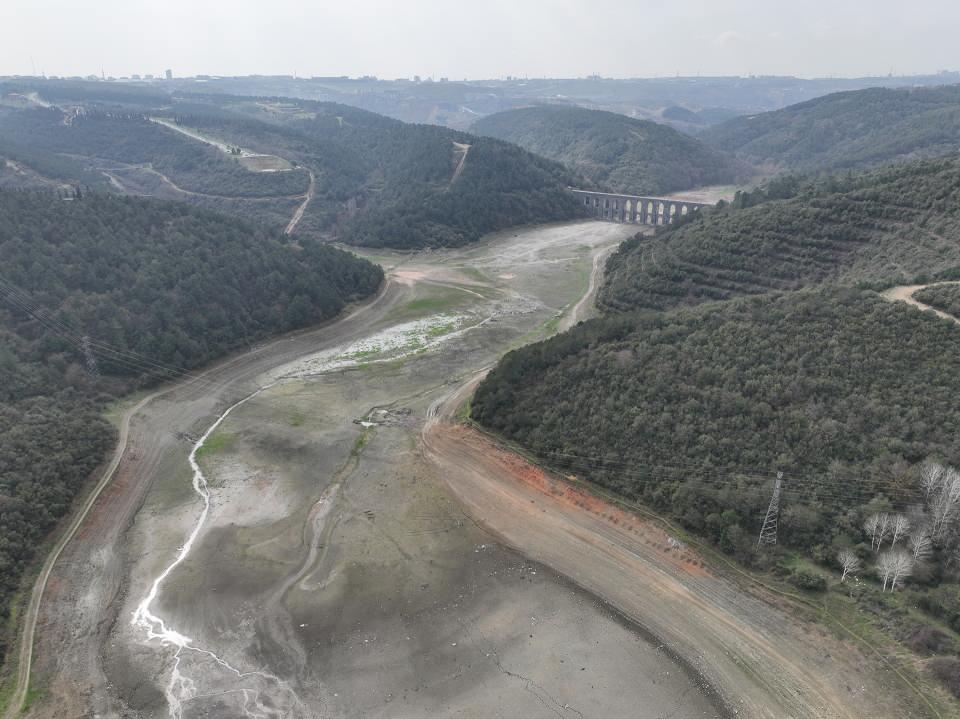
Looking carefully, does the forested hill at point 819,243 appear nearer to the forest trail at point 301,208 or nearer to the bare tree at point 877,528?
the bare tree at point 877,528

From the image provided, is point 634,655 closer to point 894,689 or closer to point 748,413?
point 894,689

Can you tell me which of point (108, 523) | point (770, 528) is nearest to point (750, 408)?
point (770, 528)

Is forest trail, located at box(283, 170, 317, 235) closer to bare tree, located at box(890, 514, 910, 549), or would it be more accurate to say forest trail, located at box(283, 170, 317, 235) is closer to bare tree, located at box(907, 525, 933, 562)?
bare tree, located at box(890, 514, 910, 549)

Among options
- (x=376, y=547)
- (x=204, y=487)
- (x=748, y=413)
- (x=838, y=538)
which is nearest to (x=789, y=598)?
(x=838, y=538)

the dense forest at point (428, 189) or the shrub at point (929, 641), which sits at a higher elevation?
the dense forest at point (428, 189)

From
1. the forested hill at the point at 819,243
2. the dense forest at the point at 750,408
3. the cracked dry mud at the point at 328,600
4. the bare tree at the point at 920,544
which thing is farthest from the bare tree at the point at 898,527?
the forested hill at the point at 819,243

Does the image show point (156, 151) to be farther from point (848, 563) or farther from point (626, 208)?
point (848, 563)

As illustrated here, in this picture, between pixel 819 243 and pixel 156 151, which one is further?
pixel 156 151
